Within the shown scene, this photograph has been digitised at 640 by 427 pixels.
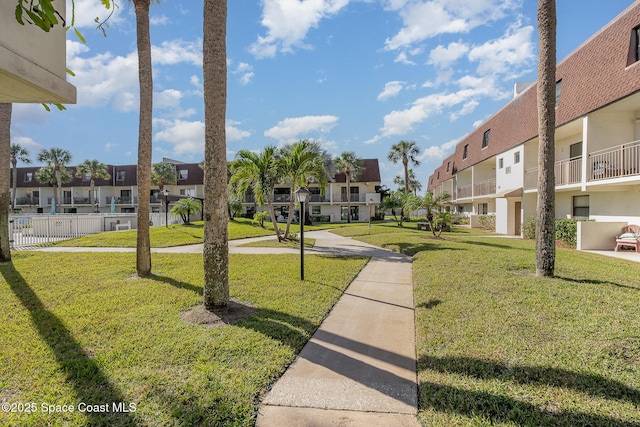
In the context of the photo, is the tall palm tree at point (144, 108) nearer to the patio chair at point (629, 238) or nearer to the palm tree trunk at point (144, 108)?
the palm tree trunk at point (144, 108)

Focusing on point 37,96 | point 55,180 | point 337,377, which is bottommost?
point 337,377

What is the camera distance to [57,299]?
6367 mm

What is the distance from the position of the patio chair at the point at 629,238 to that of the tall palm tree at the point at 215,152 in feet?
51.2

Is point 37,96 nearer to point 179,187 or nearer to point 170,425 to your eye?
point 170,425

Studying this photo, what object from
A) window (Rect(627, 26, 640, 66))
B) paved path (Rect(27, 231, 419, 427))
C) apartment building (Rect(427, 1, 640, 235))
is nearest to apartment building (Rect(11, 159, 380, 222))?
apartment building (Rect(427, 1, 640, 235))

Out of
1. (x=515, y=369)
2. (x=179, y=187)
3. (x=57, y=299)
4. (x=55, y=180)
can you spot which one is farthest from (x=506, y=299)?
(x=55, y=180)

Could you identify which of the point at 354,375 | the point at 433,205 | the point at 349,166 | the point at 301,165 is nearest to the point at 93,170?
the point at 349,166

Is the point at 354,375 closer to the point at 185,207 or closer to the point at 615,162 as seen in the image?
the point at 615,162

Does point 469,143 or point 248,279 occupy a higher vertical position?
point 469,143

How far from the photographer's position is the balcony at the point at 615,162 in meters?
11.8

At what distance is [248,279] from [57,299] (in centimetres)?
391

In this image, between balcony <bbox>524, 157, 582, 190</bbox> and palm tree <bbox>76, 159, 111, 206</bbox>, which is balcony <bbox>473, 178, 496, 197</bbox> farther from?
palm tree <bbox>76, 159, 111, 206</bbox>

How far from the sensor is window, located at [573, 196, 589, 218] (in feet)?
52.0

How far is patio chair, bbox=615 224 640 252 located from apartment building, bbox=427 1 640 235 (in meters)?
0.34
